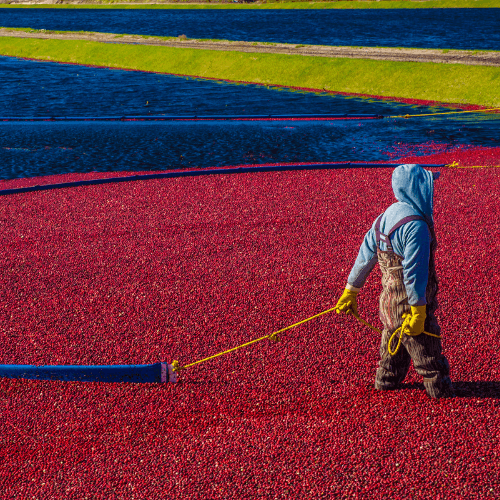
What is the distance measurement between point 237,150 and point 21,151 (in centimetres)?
791

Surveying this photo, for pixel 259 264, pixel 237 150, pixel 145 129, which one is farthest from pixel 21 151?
pixel 259 264

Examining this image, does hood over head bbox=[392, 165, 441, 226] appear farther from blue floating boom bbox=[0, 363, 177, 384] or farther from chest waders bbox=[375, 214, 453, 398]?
blue floating boom bbox=[0, 363, 177, 384]

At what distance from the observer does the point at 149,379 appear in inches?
255

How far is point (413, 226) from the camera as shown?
4.88m

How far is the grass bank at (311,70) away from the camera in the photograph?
2856 centimetres

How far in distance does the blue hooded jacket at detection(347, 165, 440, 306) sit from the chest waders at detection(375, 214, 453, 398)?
0.07 m

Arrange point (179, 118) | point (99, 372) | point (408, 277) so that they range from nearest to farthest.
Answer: point (408, 277)
point (99, 372)
point (179, 118)

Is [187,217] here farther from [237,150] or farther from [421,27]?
[421,27]

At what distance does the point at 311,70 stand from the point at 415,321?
106 ft

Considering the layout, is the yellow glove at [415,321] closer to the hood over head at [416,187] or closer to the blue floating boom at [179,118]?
the hood over head at [416,187]

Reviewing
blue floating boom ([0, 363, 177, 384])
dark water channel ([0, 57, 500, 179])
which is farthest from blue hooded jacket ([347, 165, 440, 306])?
dark water channel ([0, 57, 500, 179])

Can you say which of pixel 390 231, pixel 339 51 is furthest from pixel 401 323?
pixel 339 51

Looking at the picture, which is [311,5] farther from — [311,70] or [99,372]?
[99,372]

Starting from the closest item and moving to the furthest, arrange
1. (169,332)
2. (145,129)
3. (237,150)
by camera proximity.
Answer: (169,332) < (237,150) < (145,129)
